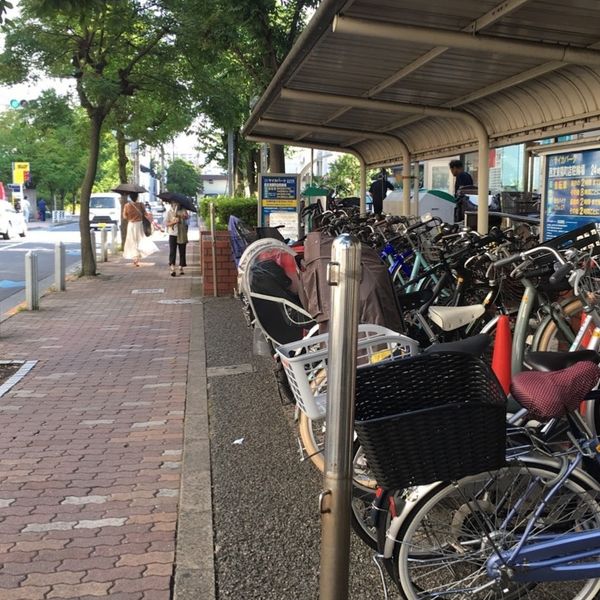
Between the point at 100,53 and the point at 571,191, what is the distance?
1084 centimetres

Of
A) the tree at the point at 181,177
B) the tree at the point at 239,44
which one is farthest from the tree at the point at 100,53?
the tree at the point at 181,177

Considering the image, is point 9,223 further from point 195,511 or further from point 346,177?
point 195,511

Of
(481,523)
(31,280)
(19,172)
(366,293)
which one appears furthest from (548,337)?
(19,172)

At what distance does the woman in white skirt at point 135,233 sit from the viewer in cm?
1745

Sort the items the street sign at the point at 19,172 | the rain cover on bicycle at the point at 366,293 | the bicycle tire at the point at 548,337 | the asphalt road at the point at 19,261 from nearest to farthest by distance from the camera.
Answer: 1. the rain cover on bicycle at the point at 366,293
2. the bicycle tire at the point at 548,337
3. the asphalt road at the point at 19,261
4. the street sign at the point at 19,172

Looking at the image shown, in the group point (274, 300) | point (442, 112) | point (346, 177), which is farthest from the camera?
point (346, 177)

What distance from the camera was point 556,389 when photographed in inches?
107

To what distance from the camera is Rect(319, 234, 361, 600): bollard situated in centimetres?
Answer: 238

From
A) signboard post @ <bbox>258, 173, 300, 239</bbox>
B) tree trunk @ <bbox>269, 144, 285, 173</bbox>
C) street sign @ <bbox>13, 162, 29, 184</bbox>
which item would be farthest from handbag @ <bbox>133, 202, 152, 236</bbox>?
street sign @ <bbox>13, 162, 29, 184</bbox>

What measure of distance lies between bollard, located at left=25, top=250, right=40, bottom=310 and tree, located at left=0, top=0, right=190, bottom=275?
13.6 feet

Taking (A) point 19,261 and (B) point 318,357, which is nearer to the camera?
(B) point 318,357

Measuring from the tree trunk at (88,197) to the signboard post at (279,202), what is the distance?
165 inches

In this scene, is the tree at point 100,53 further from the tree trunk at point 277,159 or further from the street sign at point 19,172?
the street sign at point 19,172

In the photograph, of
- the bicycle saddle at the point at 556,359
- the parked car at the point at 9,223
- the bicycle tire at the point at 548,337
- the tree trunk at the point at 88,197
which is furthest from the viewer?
the parked car at the point at 9,223
